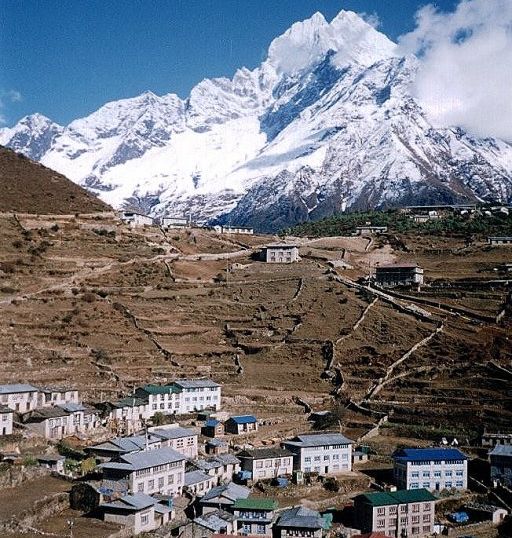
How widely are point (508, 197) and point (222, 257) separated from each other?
12358 centimetres

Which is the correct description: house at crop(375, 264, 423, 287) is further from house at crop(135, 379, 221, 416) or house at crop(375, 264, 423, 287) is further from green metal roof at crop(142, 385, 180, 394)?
green metal roof at crop(142, 385, 180, 394)

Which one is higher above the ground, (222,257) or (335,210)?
(335,210)

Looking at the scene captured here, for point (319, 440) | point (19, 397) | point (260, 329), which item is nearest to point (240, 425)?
point (319, 440)

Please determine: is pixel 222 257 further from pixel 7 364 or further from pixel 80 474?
pixel 80 474

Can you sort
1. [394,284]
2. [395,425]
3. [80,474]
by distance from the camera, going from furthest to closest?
1. [394,284]
2. [395,425]
3. [80,474]

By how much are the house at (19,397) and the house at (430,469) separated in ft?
64.5

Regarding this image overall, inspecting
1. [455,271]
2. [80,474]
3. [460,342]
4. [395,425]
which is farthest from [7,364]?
[455,271]

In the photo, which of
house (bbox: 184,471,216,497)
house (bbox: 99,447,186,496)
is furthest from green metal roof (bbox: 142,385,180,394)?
house (bbox: 99,447,186,496)

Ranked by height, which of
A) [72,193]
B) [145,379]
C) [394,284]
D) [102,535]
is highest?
[72,193]

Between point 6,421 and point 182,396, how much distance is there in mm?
11326

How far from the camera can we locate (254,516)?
1342 inches

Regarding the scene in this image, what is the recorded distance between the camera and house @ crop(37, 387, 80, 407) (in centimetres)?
4622

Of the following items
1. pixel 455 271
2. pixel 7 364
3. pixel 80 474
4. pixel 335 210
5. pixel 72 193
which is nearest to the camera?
pixel 80 474

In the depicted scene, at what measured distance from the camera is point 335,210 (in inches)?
Answer: 7530
